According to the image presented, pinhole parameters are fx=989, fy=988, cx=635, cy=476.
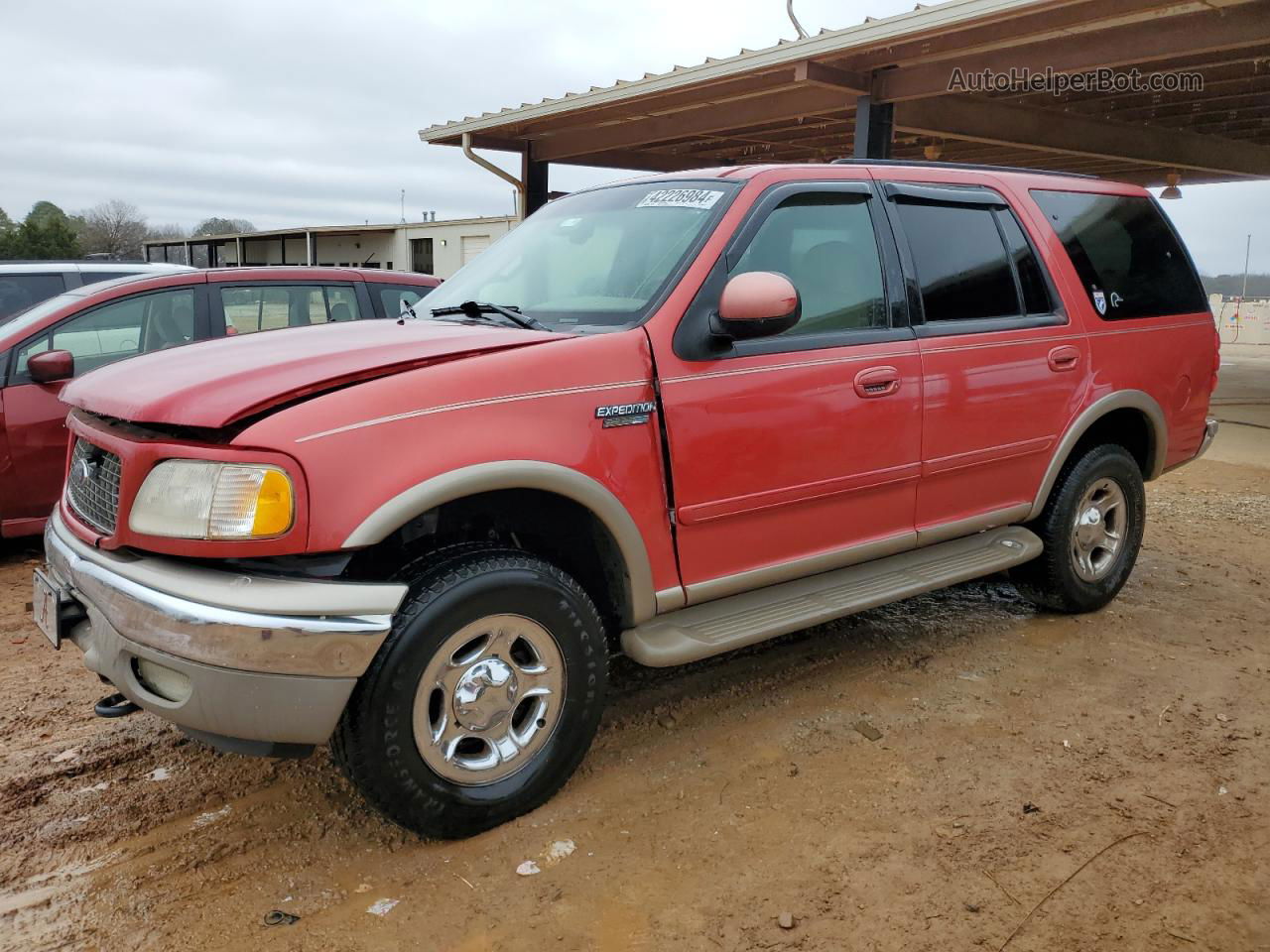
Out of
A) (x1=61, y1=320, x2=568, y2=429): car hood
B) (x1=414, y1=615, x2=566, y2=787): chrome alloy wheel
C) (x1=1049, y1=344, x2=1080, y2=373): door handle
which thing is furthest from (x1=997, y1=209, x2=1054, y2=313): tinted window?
(x1=414, y1=615, x2=566, y2=787): chrome alloy wheel

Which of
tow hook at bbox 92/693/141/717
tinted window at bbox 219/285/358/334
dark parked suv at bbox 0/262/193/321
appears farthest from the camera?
dark parked suv at bbox 0/262/193/321

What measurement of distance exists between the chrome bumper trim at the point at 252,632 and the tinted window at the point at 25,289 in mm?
5982

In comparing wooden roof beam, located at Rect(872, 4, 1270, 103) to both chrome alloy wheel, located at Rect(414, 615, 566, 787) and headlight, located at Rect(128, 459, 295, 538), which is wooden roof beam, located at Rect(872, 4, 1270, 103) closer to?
chrome alloy wheel, located at Rect(414, 615, 566, 787)

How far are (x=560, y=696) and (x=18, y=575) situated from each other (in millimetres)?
4037

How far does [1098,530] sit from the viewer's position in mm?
4859

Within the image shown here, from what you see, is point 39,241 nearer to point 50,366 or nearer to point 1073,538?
point 50,366

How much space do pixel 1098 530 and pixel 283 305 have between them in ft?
16.3

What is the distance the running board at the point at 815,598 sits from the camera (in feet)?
10.5

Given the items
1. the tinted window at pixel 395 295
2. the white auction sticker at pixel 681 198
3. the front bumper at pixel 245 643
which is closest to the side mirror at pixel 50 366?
the tinted window at pixel 395 295

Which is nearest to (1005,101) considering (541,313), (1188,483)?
(1188,483)

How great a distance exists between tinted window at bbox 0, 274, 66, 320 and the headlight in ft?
19.5

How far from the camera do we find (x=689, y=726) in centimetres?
362

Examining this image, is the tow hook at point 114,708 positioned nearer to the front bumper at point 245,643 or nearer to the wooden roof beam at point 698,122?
the front bumper at point 245,643

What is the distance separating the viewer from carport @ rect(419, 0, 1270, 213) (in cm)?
775
